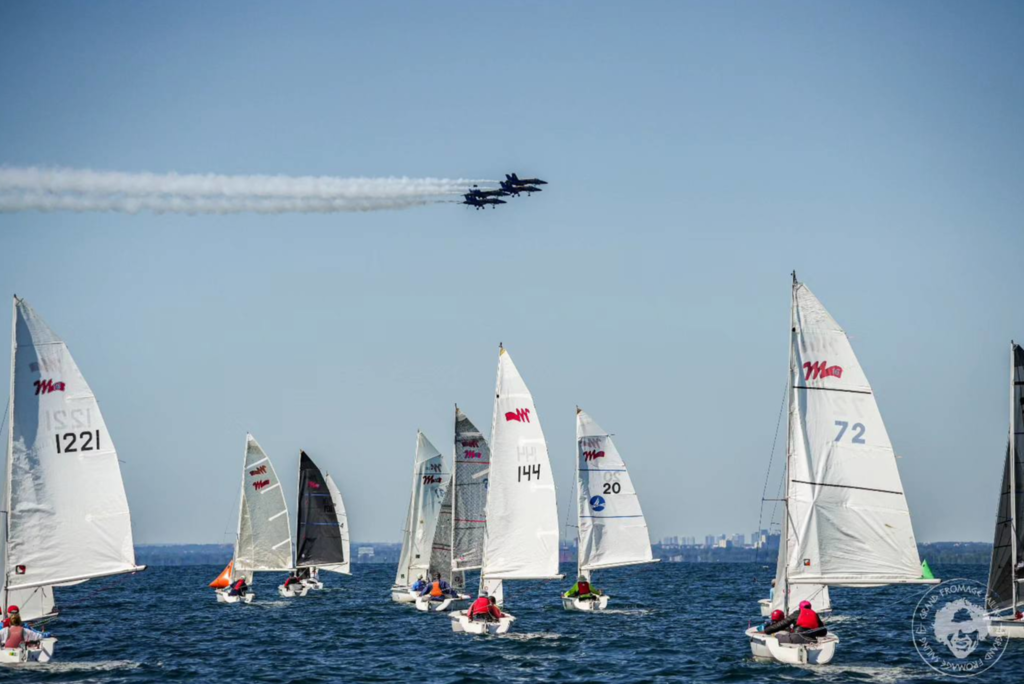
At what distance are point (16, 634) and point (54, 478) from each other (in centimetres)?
476

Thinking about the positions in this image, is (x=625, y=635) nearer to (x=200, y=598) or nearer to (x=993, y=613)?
(x=993, y=613)

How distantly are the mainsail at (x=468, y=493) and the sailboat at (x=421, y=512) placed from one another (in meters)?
13.8

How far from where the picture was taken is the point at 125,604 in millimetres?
79562

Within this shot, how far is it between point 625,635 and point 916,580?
A: 1613 centimetres

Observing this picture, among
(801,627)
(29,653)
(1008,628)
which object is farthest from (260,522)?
(1008,628)

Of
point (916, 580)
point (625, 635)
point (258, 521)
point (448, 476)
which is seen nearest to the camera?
point (916, 580)

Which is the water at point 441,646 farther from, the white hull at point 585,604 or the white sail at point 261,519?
the white sail at point 261,519

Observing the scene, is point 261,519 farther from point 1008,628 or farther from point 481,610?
point 1008,628

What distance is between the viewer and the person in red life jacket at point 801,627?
36438 millimetres

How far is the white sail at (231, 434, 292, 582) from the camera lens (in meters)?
75.8

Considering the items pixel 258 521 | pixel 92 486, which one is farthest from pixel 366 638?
pixel 258 521

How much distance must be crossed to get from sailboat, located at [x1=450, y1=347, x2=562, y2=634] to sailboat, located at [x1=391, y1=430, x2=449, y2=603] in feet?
67.2

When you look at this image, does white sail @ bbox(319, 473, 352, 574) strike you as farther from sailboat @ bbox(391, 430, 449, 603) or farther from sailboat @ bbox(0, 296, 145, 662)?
sailboat @ bbox(0, 296, 145, 662)

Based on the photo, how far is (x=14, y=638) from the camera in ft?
121
